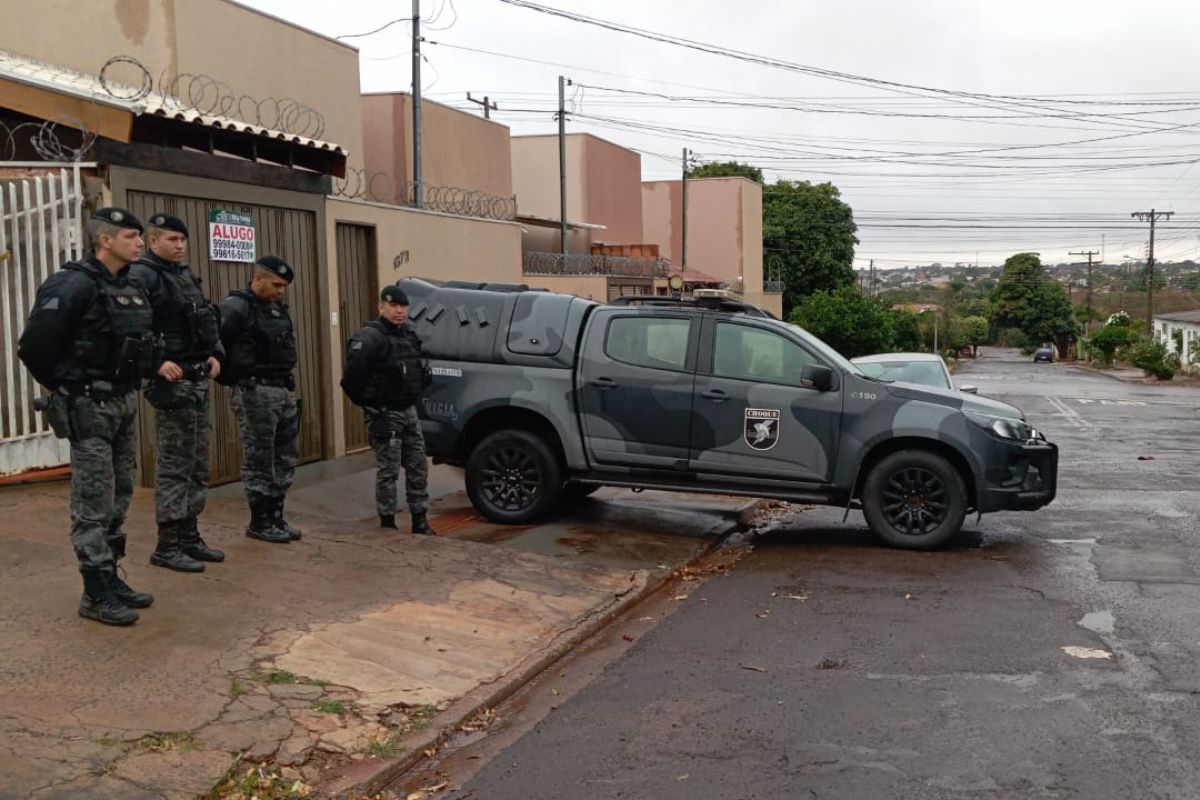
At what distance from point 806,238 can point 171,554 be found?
189 ft

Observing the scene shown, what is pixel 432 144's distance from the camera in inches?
774

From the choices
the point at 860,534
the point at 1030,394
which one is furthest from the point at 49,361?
the point at 1030,394

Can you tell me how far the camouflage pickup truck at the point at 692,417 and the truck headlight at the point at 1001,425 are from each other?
0.02 m

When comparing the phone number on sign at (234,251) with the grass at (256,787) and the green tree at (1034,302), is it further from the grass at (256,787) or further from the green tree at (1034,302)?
the green tree at (1034,302)

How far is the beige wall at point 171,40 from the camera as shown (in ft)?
39.2

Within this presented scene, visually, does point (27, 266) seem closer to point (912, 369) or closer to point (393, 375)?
point (393, 375)

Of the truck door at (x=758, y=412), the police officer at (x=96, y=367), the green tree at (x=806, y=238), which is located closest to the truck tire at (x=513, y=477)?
the truck door at (x=758, y=412)

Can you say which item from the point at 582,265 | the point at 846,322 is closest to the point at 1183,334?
the point at 846,322

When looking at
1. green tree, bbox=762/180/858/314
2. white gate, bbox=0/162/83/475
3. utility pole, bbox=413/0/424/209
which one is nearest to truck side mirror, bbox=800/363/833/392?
white gate, bbox=0/162/83/475

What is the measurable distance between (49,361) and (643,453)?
5.13 m

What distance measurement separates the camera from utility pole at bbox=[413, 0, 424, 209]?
16083 mm

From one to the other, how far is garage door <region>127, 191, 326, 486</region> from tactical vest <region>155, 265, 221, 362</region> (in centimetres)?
274

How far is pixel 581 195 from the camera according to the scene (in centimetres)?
3281

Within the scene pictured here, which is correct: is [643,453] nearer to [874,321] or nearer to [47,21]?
[47,21]
